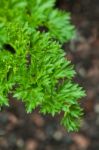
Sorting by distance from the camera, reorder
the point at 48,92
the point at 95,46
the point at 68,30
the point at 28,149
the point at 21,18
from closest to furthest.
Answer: the point at 48,92
the point at 21,18
the point at 68,30
the point at 28,149
the point at 95,46

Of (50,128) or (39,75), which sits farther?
(50,128)

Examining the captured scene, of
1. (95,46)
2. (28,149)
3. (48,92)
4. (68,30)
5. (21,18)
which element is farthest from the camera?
(95,46)

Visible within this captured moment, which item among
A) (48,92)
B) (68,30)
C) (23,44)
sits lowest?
(48,92)

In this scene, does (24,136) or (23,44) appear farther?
(24,136)

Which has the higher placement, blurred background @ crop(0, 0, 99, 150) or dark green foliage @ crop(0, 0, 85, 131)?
blurred background @ crop(0, 0, 99, 150)

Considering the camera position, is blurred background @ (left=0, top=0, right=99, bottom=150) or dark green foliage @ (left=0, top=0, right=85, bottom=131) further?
blurred background @ (left=0, top=0, right=99, bottom=150)

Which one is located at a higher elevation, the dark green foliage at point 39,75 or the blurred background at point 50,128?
the blurred background at point 50,128

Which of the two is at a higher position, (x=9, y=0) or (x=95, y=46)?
(x=95, y=46)

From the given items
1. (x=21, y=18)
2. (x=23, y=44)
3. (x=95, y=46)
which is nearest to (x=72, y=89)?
(x=23, y=44)

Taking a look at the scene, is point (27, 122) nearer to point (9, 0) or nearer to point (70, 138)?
point (70, 138)

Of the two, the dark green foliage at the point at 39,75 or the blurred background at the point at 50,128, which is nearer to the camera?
the dark green foliage at the point at 39,75

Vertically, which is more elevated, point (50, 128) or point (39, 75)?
point (50, 128)
